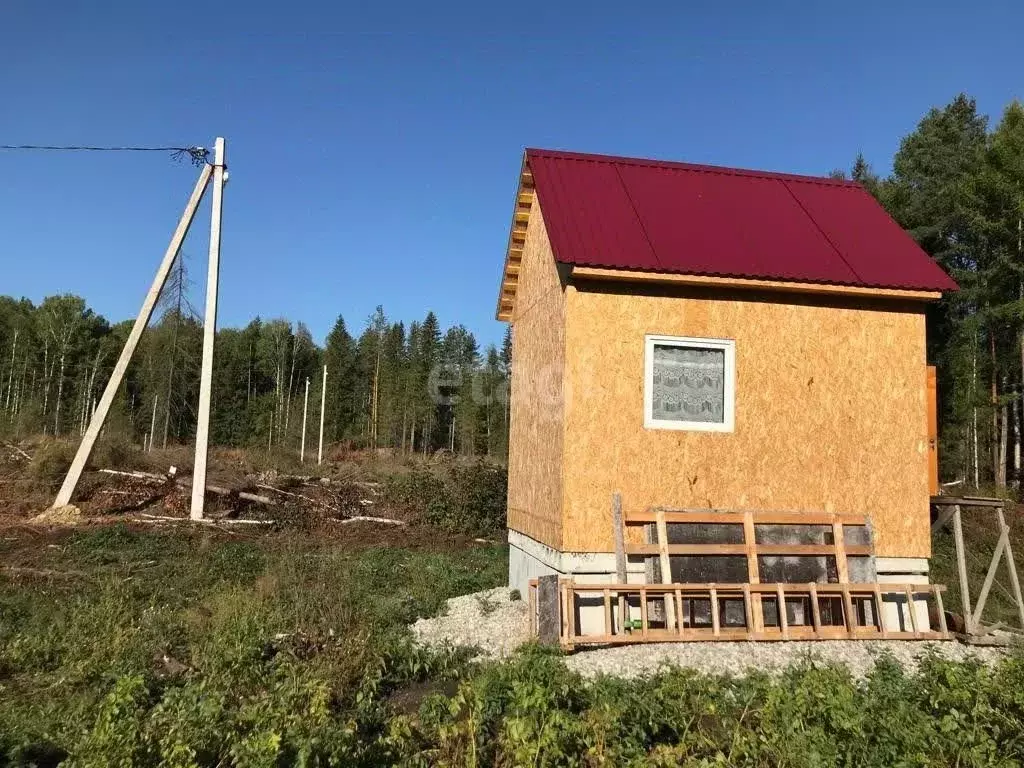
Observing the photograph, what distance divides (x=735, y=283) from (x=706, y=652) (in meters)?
4.39

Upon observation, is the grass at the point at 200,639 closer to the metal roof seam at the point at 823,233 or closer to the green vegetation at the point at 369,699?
the green vegetation at the point at 369,699

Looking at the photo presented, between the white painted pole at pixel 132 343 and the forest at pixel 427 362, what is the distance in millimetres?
589

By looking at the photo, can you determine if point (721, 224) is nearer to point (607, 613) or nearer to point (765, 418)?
point (765, 418)

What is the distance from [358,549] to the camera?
16625 millimetres

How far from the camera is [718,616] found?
28.0 ft

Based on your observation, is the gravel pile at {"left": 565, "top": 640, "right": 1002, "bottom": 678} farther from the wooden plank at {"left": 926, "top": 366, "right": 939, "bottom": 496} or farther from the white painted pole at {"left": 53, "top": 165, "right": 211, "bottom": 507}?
the white painted pole at {"left": 53, "top": 165, "right": 211, "bottom": 507}

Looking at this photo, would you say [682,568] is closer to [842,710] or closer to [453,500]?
[842,710]

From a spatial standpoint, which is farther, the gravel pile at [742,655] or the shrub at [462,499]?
the shrub at [462,499]

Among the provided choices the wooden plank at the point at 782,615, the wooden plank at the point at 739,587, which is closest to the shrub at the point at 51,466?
the wooden plank at the point at 739,587

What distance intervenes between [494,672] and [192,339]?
2421cm

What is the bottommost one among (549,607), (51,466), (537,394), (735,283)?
(549,607)

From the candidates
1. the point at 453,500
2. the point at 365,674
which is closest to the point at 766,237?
the point at 365,674

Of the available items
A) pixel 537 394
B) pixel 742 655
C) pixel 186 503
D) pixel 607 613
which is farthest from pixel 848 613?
pixel 186 503

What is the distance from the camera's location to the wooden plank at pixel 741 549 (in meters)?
8.76
